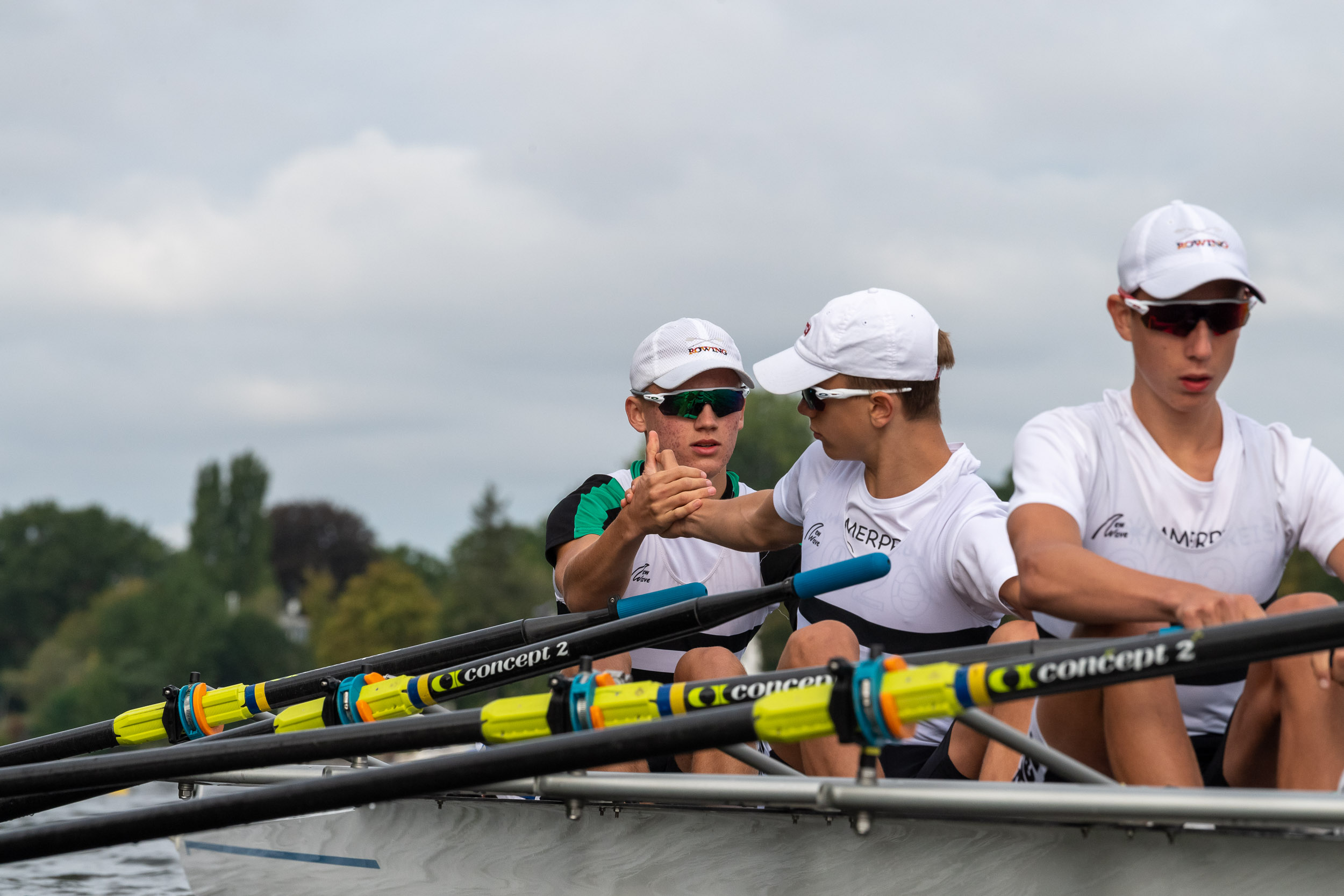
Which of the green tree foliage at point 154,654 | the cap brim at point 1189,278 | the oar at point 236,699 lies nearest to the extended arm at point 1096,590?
the cap brim at point 1189,278

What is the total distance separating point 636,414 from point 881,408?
5.31ft

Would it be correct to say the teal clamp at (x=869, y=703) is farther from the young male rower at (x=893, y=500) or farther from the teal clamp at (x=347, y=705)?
the teal clamp at (x=347, y=705)

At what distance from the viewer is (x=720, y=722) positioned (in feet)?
10.2

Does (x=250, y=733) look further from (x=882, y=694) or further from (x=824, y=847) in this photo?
(x=882, y=694)

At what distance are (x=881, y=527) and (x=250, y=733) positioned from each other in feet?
8.44

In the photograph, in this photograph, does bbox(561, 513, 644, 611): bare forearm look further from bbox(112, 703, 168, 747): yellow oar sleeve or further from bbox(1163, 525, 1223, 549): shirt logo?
bbox(1163, 525, 1223, 549): shirt logo

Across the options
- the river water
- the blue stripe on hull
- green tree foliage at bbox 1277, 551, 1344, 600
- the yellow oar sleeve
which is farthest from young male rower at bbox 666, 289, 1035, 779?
green tree foliage at bbox 1277, 551, 1344, 600

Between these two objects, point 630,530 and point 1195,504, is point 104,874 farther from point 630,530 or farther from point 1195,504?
point 1195,504

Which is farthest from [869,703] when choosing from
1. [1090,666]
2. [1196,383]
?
[1196,383]

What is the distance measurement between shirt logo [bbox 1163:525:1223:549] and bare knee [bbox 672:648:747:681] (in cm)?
150

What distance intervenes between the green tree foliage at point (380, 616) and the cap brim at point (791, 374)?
52.9 m

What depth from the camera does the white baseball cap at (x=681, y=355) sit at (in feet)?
17.1

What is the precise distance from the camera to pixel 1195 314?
3.21 metres

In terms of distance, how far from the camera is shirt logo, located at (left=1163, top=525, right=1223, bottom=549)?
3311mm
